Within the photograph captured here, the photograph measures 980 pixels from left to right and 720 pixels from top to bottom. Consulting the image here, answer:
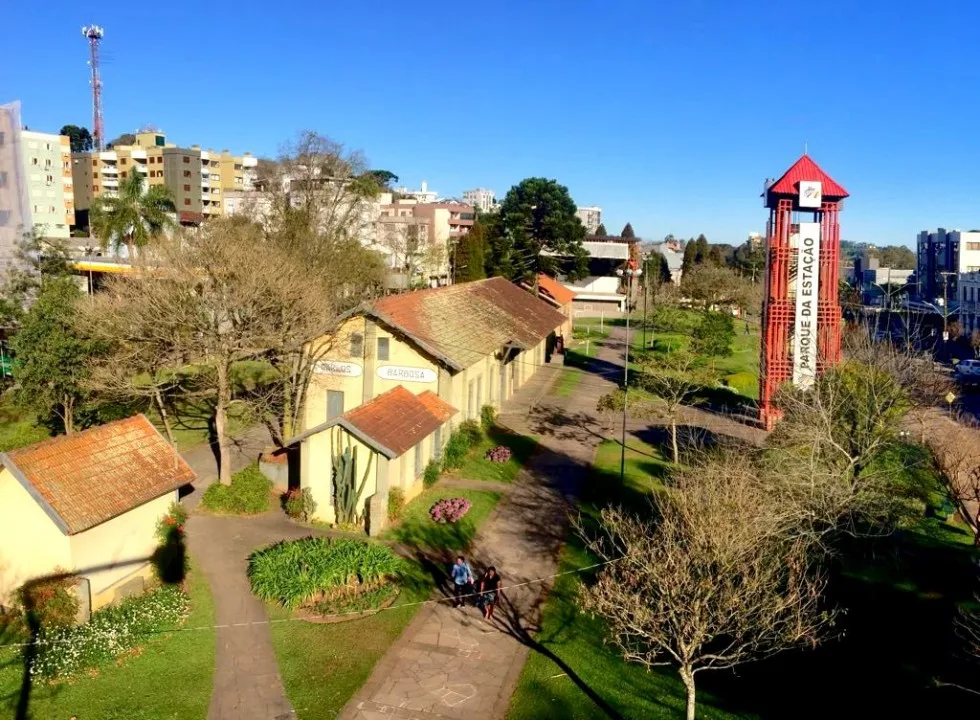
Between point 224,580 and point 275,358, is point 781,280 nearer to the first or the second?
point 275,358

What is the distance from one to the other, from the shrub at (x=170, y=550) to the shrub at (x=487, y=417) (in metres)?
14.0

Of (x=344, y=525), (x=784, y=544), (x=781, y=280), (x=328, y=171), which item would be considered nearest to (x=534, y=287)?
(x=328, y=171)

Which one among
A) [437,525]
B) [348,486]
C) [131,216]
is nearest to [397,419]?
[348,486]

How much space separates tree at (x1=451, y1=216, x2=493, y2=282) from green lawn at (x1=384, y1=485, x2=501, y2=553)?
4009 cm

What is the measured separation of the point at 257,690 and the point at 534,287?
4949 cm

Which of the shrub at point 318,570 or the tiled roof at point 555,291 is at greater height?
the tiled roof at point 555,291

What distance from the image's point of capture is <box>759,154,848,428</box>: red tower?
32625 mm

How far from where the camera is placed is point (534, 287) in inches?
2430

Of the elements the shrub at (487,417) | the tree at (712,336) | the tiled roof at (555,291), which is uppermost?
the tiled roof at (555,291)

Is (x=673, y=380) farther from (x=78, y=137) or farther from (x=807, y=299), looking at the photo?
(x=78, y=137)

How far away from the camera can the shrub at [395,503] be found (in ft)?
72.0

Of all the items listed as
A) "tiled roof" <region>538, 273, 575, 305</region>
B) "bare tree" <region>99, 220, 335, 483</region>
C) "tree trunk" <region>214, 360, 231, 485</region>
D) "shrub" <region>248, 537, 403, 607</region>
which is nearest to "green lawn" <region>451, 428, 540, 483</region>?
"bare tree" <region>99, 220, 335, 483</region>

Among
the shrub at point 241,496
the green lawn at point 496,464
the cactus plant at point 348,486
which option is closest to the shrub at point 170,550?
the shrub at point 241,496

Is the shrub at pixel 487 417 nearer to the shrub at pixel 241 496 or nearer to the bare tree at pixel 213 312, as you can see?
the bare tree at pixel 213 312
